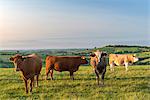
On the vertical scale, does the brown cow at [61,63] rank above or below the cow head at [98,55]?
below

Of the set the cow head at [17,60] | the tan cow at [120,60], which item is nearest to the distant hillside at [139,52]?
the tan cow at [120,60]

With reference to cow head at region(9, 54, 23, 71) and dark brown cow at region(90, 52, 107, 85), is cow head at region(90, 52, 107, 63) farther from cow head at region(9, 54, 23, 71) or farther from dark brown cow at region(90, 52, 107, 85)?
cow head at region(9, 54, 23, 71)

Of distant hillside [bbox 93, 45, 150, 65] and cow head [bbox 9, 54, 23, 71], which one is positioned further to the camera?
distant hillside [bbox 93, 45, 150, 65]

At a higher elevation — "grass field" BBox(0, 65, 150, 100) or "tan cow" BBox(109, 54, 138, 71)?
"tan cow" BBox(109, 54, 138, 71)

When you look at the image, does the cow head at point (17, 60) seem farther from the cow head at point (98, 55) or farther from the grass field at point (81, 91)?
the cow head at point (98, 55)

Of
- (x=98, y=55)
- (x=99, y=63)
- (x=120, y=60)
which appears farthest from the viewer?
(x=120, y=60)

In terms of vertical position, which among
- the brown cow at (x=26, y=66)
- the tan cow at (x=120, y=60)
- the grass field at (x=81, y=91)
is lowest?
the grass field at (x=81, y=91)

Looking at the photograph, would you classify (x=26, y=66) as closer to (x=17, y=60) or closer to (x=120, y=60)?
(x=17, y=60)

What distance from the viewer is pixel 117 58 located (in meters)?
20.2

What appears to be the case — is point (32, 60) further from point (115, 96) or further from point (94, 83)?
point (115, 96)

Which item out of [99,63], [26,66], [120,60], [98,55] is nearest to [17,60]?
[26,66]

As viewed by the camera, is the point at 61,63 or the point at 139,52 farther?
the point at 139,52

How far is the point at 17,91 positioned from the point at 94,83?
116 inches

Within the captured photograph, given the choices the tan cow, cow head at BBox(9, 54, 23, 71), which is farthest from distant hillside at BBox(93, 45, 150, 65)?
cow head at BBox(9, 54, 23, 71)
